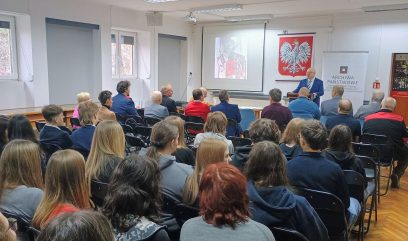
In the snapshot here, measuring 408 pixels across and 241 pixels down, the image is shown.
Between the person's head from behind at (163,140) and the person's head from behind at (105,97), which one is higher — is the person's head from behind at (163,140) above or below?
below

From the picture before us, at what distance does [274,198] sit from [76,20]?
23.2 feet

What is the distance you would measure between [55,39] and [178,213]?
261 inches

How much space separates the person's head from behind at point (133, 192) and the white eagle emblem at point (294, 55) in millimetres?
8356

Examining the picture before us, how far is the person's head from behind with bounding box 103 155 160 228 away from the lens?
141 centimetres

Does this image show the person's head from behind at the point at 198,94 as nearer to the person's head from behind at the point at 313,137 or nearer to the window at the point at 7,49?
the person's head from behind at the point at 313,137

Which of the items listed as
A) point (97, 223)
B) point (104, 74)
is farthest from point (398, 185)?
point (104, 74)

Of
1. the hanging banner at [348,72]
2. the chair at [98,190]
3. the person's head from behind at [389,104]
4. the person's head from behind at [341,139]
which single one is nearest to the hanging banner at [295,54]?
the hanging banner at [348,72]

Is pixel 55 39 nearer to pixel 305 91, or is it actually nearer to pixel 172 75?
pixel 172 75

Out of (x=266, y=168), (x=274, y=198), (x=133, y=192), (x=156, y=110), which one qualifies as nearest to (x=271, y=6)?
(x=156, y=110)

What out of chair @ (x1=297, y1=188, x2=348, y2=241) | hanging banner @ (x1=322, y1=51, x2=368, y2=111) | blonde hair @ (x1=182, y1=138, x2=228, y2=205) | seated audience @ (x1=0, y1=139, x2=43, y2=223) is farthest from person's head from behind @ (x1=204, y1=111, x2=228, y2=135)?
hanging banner @ (x1=322, y1=51, x2=368, y2=111)

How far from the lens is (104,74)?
27.2 feet

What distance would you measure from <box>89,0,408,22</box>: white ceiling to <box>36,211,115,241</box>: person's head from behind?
682cm

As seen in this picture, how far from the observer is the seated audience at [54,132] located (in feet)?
11.4

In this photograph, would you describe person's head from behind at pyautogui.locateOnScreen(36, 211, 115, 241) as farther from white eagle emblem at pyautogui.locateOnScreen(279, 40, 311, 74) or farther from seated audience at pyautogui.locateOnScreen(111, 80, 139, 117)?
white eagle emblem at pyautogui.locateOnScreen(279, 40, 311, 74)
